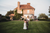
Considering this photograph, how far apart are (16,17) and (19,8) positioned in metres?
4.69

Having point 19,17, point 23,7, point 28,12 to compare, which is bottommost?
point 19,17

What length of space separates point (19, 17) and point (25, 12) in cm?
426

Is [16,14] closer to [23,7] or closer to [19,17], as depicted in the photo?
[19,17]

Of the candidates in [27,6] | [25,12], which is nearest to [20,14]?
[25,12]

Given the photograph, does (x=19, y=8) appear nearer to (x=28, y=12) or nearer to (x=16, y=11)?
(x=16, y=11)

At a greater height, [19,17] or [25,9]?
[25,9]

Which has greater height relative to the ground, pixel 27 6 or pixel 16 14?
pixel 27 6

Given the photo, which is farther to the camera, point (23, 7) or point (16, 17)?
point (23, 7)

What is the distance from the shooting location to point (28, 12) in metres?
30.2

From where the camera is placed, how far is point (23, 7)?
30.0 m

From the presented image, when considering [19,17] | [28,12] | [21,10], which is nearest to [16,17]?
[19,17]

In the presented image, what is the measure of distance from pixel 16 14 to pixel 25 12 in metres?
4.44

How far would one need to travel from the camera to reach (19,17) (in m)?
27.4

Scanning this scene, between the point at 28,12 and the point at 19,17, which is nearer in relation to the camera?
the point at 19,17
